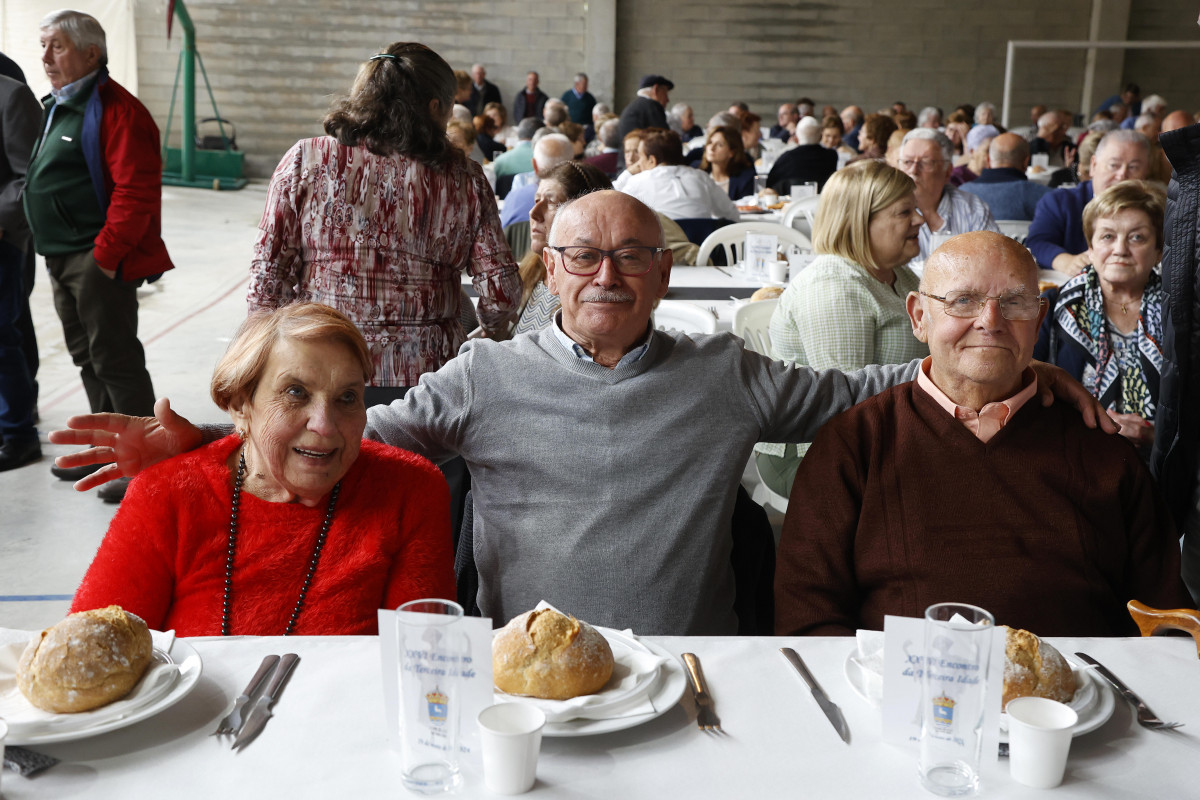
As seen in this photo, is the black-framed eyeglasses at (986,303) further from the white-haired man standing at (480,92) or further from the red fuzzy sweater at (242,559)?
the white-haired man standing at (480,92)

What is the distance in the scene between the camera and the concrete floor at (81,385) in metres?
3.36

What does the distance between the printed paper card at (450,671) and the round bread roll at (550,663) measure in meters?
0.12

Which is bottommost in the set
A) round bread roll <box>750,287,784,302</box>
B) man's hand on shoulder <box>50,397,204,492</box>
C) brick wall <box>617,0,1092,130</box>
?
round bread roll <box>750,287,784,302</box>

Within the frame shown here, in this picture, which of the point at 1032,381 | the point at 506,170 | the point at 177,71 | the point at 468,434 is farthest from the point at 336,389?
the point at 177,71

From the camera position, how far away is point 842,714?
4.04ft

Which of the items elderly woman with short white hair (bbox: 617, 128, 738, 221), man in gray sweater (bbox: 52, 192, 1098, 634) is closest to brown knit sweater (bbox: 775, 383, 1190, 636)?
man in gray sweater (bbox: 52, 192, 1098, 634)

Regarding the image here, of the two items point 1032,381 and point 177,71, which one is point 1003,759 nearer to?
point 1032,381

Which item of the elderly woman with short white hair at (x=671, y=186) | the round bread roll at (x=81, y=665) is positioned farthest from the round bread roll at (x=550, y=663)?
the elderly woman with short white hair at (x=671, y=186)

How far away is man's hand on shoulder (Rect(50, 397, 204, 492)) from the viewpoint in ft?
5.21

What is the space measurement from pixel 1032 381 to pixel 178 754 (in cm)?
142

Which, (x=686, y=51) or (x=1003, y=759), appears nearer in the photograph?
(x=1003, y=759)

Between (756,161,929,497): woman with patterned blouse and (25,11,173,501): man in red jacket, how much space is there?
2.43m

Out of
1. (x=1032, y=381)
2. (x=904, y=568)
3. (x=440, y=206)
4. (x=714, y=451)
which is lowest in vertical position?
(x=904, y=568)

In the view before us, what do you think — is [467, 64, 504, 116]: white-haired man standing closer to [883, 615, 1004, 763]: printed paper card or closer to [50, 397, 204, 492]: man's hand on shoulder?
[50, 397, 204, 492]: man's hand on shoulder
